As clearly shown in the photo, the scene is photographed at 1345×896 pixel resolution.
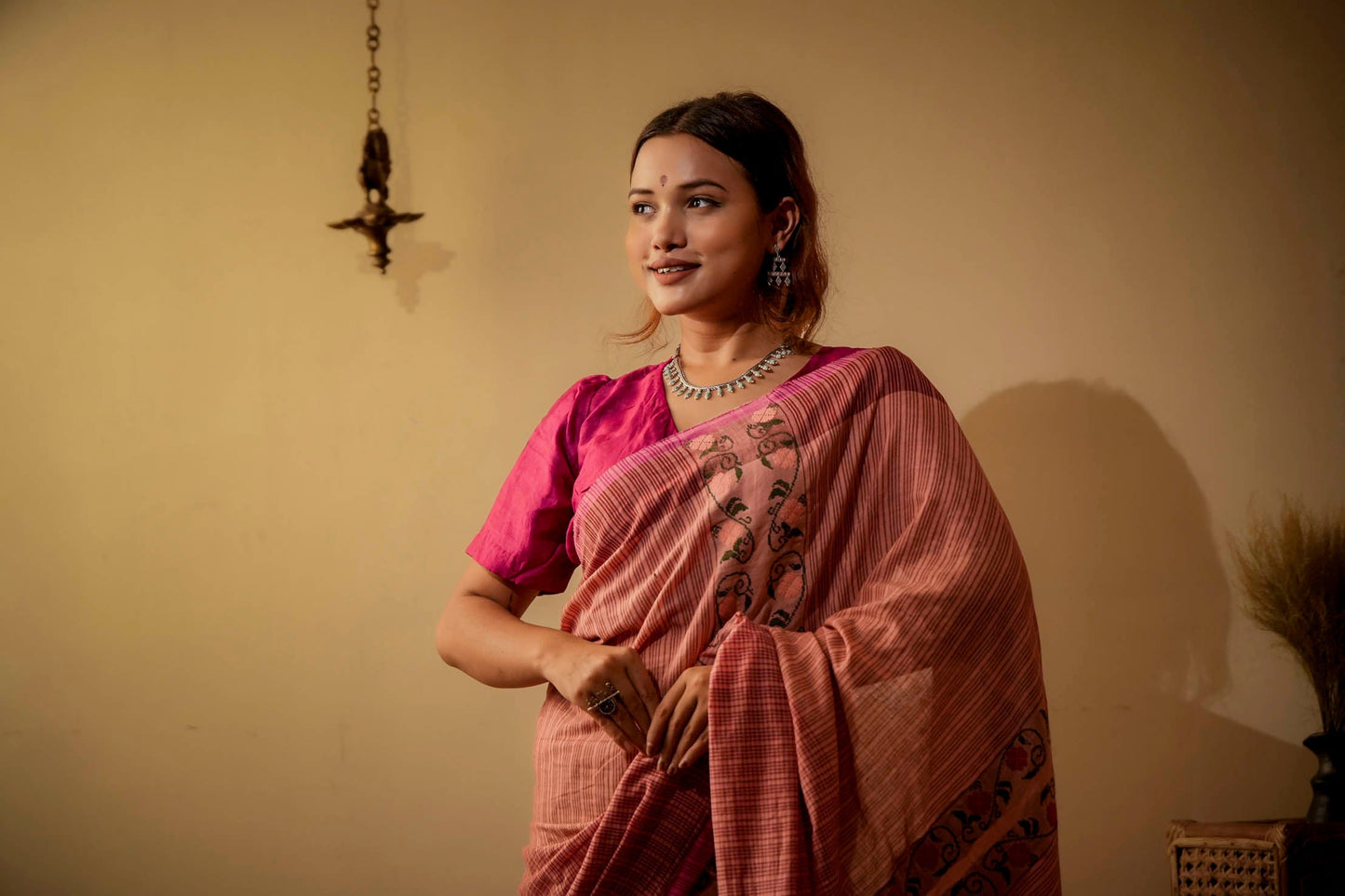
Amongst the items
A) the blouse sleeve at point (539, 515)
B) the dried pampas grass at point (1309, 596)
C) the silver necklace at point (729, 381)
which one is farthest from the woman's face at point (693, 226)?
the dried pampas grass at point (1309, 596)

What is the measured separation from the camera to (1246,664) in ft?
6.06

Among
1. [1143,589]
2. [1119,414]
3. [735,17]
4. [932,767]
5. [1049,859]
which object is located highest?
[735,17]

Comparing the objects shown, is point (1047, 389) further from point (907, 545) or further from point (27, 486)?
point (27, 486)

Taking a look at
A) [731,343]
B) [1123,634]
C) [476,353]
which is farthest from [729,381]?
[1123,634]

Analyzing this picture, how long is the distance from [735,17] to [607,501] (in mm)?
1131

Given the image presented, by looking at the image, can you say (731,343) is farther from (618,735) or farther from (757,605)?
(618,735)

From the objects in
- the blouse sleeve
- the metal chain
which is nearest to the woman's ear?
the blouse sleeve

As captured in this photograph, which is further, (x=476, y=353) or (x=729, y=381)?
(x=476, y=353)

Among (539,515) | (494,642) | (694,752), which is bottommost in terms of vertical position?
(694,752)

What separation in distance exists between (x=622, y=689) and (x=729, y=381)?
427 millimetres

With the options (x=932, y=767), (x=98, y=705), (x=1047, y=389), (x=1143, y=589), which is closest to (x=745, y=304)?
(x=932, y=767)

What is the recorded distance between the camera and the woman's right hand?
1.17 m

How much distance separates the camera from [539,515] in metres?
1.40

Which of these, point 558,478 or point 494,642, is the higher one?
point 558,478
